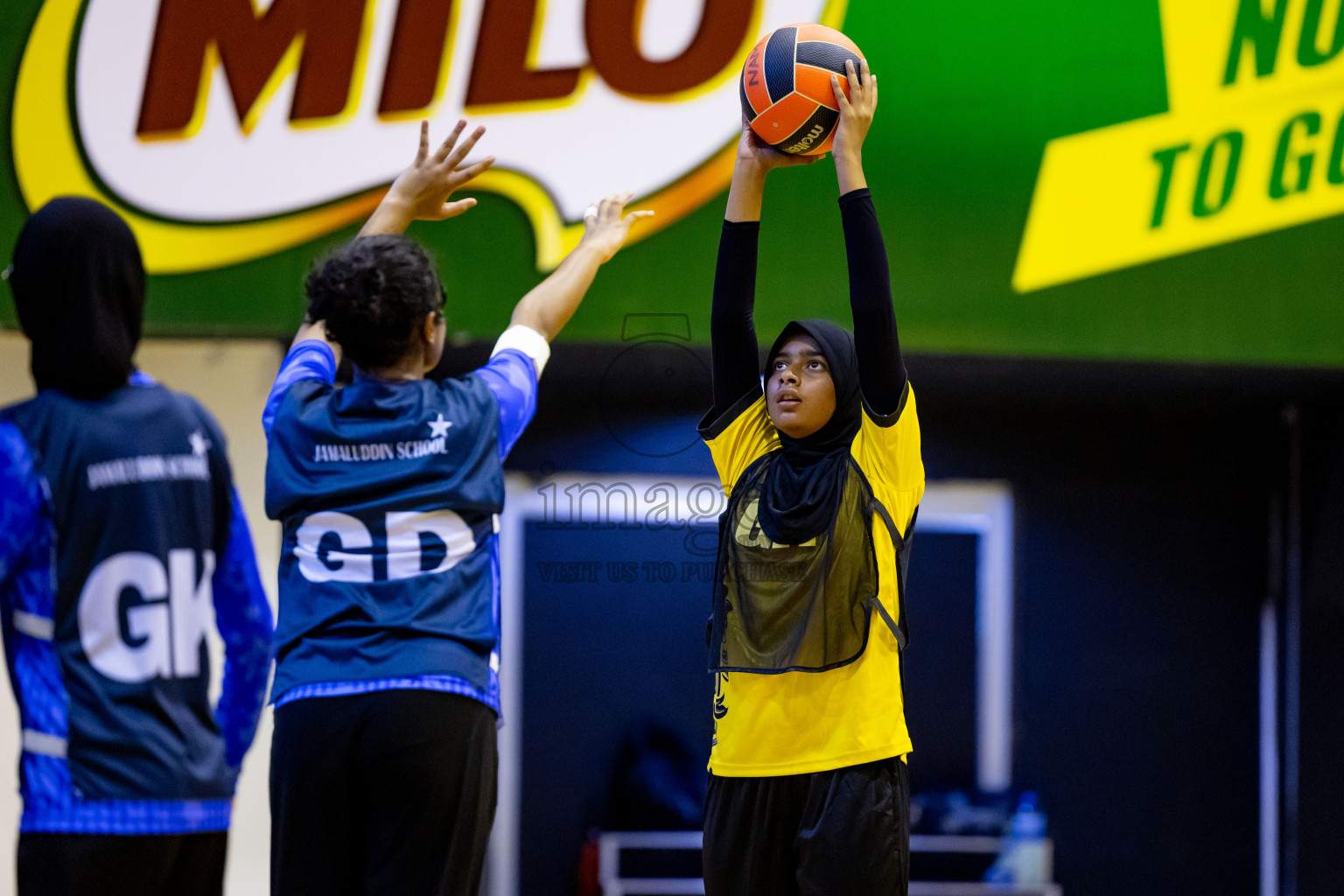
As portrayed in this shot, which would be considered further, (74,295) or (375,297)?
(375,297)

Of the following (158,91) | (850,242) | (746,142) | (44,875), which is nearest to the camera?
(44,875)

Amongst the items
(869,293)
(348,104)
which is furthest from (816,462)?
(348,104)

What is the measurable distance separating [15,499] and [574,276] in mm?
1328

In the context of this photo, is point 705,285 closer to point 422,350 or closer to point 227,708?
point 422,350

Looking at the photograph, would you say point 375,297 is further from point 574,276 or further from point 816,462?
point 816,462

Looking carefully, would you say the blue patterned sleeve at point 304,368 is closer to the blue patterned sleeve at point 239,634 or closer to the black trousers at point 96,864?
the blue patterned sleeve at point 239,634

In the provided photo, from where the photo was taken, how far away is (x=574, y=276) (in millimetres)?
2971

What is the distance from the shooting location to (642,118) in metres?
5.16

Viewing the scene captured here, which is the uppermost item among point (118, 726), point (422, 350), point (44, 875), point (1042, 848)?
point (422, 350)

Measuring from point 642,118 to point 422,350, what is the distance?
2814 millimetres

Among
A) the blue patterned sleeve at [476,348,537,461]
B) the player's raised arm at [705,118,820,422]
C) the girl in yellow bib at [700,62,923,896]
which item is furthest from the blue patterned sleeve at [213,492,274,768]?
the player's raised arm at [705,118,820,422]

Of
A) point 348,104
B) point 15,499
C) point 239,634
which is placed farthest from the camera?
point 348,104

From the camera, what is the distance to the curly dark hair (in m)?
2.51

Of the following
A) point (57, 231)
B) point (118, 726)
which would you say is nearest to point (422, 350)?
point (57, 231)
